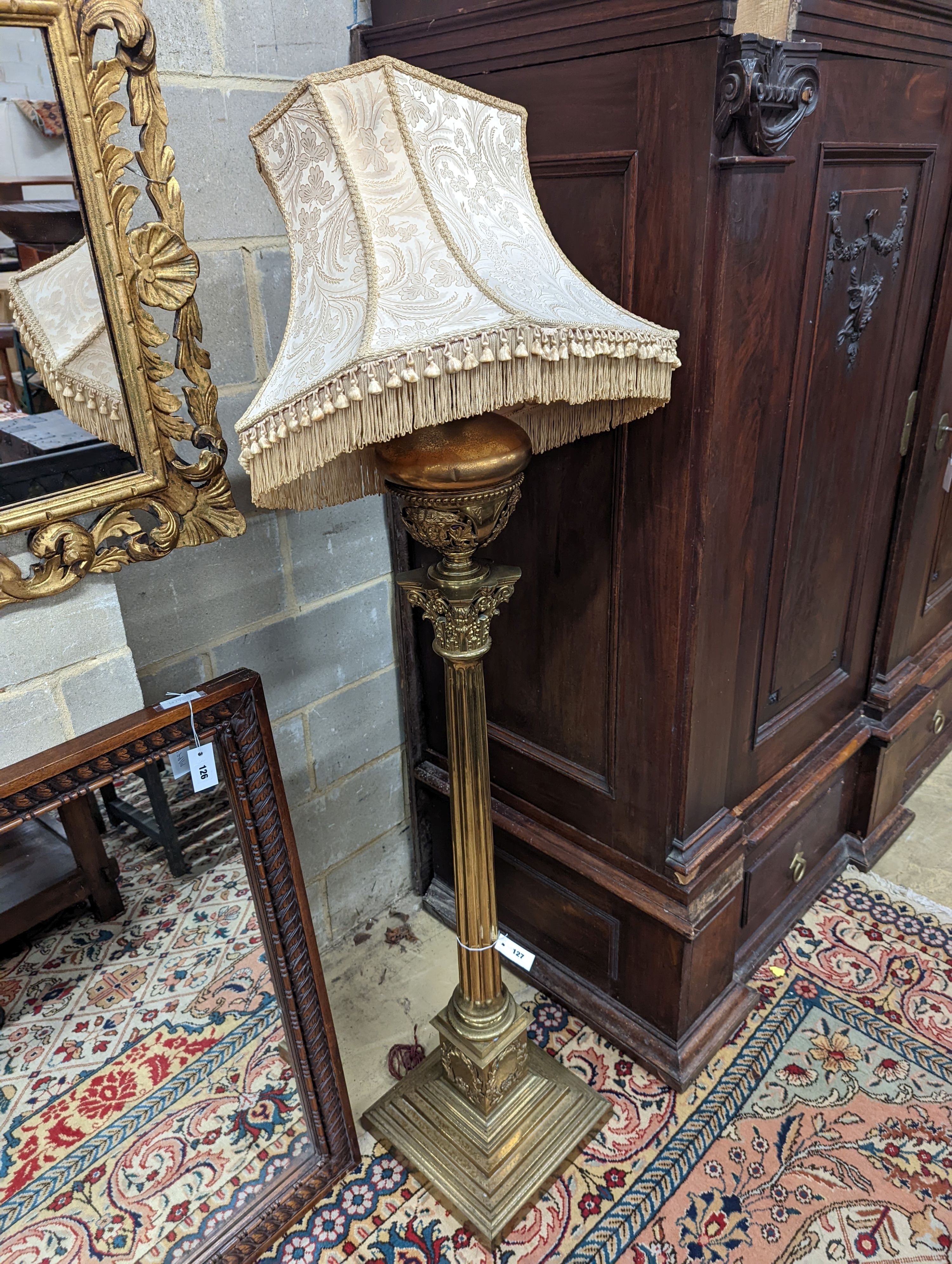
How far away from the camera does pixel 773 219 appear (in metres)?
A: 1.12

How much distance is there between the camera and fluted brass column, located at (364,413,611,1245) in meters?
1.04

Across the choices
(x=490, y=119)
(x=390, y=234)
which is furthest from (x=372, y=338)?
(x=490, y=119)

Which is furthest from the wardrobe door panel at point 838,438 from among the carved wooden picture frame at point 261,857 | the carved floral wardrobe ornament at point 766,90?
the carved wooden picture frame at point 261,857

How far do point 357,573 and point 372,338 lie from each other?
84 centimetres

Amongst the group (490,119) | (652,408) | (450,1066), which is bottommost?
(450,1066)

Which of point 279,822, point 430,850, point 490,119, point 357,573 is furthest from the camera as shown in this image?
point 430,850

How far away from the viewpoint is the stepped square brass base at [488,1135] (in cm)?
134

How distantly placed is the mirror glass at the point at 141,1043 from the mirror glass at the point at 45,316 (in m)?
0.41

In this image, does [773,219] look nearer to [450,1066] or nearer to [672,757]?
[672,757]

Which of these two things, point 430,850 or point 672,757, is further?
point 430,850

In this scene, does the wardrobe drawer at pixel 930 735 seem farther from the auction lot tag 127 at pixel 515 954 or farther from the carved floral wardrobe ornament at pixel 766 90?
the carved floral wardrobe ornament at pixel 766 90

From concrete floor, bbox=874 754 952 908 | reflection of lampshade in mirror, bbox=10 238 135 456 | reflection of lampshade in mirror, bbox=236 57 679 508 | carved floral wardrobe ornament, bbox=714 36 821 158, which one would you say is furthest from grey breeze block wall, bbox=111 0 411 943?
concrete floor, bbox=874 754 952 908

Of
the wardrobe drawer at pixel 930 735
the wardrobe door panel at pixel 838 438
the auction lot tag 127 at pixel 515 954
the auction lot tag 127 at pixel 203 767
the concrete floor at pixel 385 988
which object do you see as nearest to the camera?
the auction lot tag 127 at pixel 203 767

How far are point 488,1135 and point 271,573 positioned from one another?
38.7 inches
